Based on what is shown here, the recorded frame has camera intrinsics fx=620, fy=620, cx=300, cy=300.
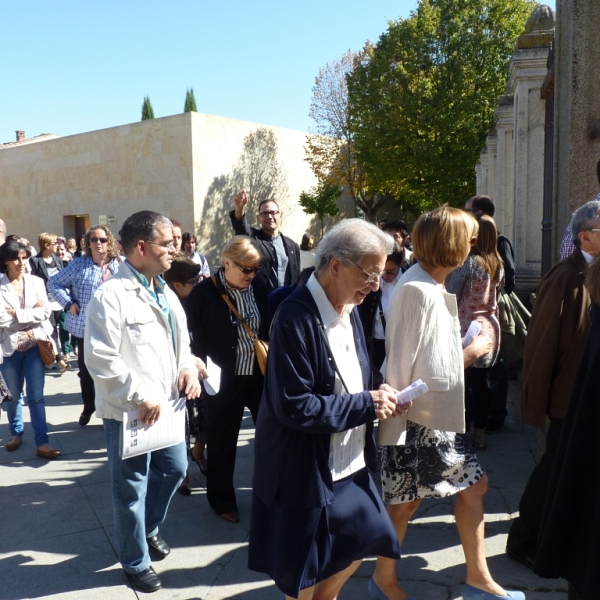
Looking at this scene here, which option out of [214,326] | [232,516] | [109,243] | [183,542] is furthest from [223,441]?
[109,243]

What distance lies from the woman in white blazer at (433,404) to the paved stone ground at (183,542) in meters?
0.45

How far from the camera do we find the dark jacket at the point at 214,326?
4.14 metres

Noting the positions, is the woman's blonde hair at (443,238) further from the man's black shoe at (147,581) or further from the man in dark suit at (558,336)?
the man's black shoe at (147,581)

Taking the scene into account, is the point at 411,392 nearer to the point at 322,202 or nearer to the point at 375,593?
the point at 375,593

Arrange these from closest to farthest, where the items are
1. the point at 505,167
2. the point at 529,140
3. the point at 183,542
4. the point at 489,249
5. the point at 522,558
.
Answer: the point at 522,558 → the point at 183,542 → the point at 489,249 → the point at 529,140 → the point at 505,167

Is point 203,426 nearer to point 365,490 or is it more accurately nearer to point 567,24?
point 365,490

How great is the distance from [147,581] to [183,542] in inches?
22.6

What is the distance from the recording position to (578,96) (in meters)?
4.52

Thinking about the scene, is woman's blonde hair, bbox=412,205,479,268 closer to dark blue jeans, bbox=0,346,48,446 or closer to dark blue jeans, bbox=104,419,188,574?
dark blue jeans, bbox=104,419,188,574

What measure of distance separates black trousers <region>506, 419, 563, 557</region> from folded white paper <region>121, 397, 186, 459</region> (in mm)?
1904

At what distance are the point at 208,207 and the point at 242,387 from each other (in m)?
19.8

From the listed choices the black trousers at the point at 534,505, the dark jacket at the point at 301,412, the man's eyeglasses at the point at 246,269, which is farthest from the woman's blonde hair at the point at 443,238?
the man's eyeglasses at the point at 246,269

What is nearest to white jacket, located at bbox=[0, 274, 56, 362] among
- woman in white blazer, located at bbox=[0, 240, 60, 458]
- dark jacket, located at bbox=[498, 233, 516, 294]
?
woman in white blazer, located at bbox=[0, 240, 60, 458]

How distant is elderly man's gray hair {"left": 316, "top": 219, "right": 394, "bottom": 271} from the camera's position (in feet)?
7.63
